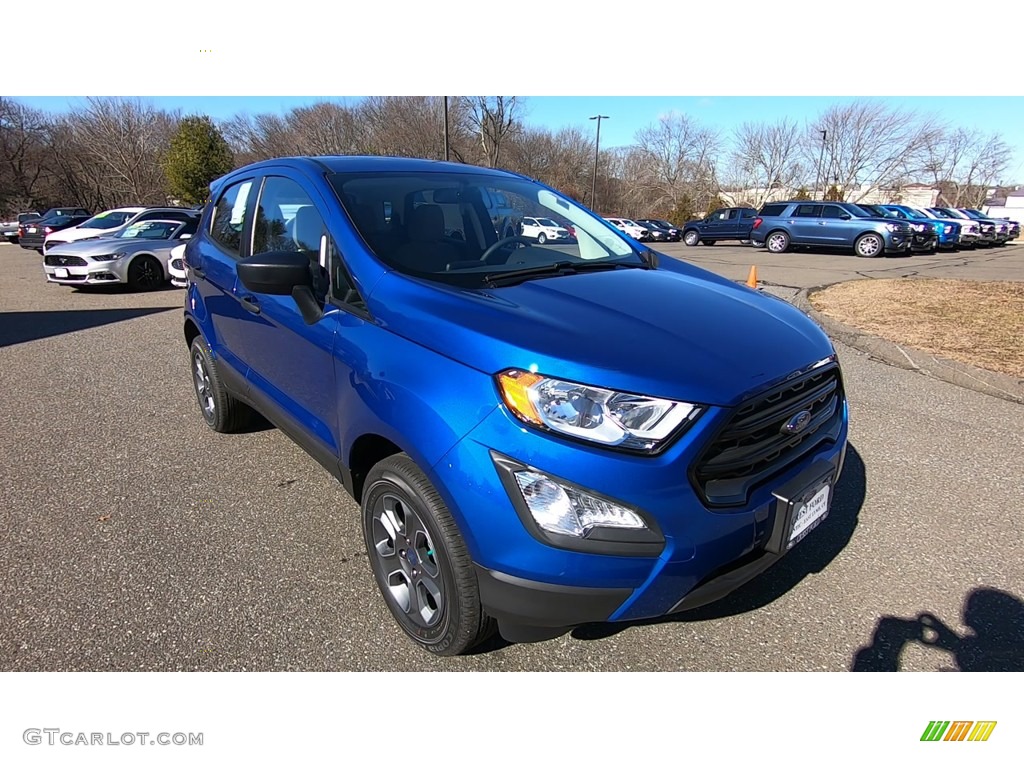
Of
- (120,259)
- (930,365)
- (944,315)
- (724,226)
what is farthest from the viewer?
(724,226)

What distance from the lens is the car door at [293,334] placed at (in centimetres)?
242

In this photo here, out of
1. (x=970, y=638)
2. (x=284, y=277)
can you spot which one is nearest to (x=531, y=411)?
(x=284, y=277)

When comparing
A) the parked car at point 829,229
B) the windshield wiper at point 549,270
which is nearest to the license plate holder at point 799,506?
the windshield wiper at point 549,270

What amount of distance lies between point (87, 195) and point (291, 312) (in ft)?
209

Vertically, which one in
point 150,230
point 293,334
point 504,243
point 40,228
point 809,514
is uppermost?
point 504,243

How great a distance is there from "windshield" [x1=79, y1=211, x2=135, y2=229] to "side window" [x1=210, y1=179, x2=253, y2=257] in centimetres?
1299

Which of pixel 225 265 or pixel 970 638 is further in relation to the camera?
pixel 225 265

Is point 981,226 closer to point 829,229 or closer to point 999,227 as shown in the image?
point 999,227

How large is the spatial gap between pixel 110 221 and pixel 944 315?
1775cm

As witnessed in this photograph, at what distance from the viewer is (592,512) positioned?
163cm

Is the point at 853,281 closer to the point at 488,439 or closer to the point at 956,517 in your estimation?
the point at 956,517

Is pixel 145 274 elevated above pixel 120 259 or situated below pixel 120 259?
below

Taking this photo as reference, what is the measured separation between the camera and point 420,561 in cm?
207

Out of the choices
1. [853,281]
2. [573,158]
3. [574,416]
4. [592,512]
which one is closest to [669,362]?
[574,416]
